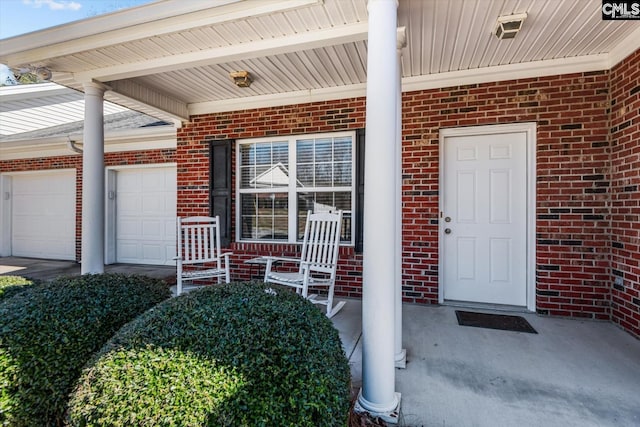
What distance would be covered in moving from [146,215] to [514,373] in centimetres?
598

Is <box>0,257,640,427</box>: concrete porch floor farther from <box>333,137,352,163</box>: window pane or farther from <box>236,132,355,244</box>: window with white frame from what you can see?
<box>333,137,352,163</box>: window pane

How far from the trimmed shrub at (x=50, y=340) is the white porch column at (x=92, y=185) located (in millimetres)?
1507

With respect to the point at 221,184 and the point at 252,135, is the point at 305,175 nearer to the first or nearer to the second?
the point at 252,135

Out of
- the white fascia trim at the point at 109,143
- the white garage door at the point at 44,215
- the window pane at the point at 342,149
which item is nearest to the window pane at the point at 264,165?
the window pane at the point at 342,149

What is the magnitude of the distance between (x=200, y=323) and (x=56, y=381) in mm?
832

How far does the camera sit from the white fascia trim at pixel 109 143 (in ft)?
17.9

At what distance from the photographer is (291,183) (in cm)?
430

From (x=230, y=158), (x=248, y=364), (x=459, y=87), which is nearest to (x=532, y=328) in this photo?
(x=459, y=87)

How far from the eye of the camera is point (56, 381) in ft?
→ 5.10

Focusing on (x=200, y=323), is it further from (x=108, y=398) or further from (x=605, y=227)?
(x=605, y=227)

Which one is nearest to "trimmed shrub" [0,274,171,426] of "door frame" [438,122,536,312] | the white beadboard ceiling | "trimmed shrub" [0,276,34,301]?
"trimmed shrub" [0,276,34,301]

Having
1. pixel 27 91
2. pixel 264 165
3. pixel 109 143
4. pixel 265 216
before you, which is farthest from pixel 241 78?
pixel 27 91

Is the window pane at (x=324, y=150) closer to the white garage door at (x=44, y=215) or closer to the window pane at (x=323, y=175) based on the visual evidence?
the window pane at (x=323, y=175)

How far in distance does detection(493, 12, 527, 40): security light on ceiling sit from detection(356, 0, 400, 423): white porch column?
124 centimetres
